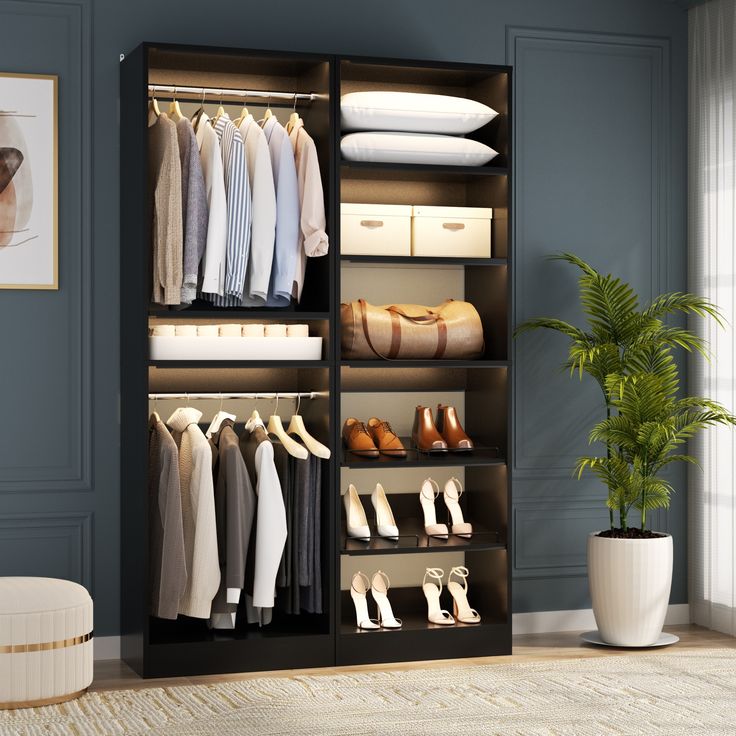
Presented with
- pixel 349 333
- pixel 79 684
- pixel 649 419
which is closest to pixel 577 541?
pixel 649 419

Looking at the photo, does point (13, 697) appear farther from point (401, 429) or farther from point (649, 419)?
point (649, 419)

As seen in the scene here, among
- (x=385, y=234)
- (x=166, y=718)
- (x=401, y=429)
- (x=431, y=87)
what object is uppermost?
(x=431, y=87)

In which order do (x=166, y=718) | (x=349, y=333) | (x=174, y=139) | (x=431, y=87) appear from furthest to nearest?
(x=431, y=87) → (x=349, y=333) → (x=174, y=139) → (x=166, y=718)

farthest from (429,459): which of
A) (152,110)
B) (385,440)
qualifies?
(152,110)

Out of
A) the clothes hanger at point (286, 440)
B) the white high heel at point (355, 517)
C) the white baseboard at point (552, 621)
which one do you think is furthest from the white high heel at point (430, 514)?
the white baseboard at point (552, 621)

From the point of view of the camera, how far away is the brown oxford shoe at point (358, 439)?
4.48 m

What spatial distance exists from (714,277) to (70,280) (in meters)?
2.76

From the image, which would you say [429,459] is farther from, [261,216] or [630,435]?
[261,216]

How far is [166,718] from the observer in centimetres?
365

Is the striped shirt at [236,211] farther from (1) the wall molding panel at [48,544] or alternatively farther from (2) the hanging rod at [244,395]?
(1) the wall molding panel at [48,544]

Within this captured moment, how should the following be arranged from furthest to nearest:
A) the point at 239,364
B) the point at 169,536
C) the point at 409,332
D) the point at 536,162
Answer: the point at 536,162
the point at 409,332
the point at 239,364
the point at 169,536

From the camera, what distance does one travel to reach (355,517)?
4508 mm

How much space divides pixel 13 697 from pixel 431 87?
9.55ft

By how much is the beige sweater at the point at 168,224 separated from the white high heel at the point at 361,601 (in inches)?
52.4
